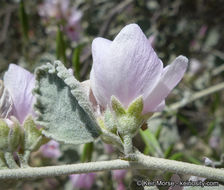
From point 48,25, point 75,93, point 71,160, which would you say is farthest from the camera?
point 48,25

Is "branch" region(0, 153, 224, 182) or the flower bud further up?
the flower bud

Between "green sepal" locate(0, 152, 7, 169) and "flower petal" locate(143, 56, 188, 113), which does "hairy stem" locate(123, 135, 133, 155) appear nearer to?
"flower petal" locate(143, 56, 188, 113)

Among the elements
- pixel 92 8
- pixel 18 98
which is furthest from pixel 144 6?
pixel 18 98

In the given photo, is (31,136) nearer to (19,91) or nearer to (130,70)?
(19,91)

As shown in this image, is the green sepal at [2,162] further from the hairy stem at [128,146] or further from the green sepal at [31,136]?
the hairy stem at [128,146]

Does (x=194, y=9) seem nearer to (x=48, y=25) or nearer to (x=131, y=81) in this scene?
(x=48, y=25)

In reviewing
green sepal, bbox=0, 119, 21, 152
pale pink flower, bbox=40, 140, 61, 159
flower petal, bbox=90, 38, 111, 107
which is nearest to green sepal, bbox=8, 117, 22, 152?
green sepal, bbox=0, 119, 21, 152
